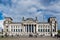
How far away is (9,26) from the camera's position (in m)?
102

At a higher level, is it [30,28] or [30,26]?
[30,26]

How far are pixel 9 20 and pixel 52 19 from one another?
1081 inches

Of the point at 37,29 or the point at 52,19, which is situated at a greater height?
the point at 52,19

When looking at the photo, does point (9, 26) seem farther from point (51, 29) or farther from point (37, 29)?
point (51, 29)

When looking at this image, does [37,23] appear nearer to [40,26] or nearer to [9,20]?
[40,26]

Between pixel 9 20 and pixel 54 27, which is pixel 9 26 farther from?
pixel 54 27

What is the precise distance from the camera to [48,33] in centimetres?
9712

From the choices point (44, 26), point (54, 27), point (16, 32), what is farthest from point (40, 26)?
point (16, 32)

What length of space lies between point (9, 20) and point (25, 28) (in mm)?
11643

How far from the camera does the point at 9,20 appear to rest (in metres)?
103

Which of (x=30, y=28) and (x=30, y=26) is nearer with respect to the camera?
(x=30, y=28)

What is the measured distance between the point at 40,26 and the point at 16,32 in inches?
616

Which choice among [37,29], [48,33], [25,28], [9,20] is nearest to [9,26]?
[9,20]

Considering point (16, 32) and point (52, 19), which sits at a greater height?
point (52, 19)
